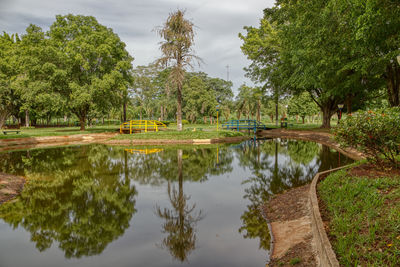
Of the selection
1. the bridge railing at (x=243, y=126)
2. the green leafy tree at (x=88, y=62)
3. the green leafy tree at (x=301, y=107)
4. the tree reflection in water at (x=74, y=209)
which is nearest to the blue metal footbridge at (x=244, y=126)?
the bridge railing at (x=243, y=126)

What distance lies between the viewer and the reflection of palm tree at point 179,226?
5242 mm

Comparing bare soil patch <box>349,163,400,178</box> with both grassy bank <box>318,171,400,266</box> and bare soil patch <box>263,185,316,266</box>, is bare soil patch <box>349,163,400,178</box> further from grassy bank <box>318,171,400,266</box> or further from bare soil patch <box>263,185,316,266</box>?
bare soil patch <box>263,185,316,266</box>

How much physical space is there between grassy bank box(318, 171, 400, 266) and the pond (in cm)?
151

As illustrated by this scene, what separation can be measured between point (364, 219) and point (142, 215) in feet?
17.7

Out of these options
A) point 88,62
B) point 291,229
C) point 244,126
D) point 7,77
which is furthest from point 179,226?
point 7,77

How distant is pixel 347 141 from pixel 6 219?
10393mm

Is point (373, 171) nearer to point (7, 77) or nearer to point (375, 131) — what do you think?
point (375, 131)

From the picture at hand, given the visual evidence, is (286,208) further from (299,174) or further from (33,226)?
(33,226)

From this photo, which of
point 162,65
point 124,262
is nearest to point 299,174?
point 124,262

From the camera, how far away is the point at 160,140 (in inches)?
961

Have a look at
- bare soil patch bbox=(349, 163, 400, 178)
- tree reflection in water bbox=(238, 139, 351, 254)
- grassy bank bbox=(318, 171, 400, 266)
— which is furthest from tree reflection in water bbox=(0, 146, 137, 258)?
bare soil patch bbox=(349, 163, 400, 178)

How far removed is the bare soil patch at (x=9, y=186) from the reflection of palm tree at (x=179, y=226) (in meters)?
5.29

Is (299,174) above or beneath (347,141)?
beneath

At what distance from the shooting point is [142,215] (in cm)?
702
